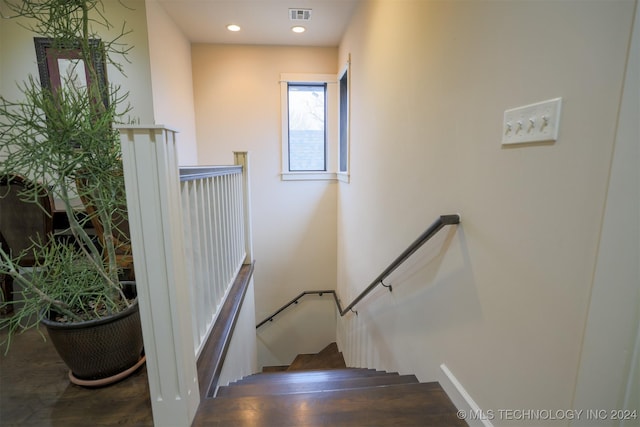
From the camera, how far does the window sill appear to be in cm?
420

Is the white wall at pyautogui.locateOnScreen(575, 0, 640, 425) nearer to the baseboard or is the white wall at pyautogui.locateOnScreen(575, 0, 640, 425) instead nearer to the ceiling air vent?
the baseboard

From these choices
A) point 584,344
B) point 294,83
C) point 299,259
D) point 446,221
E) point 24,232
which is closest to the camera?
point 584,344

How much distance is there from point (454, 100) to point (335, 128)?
10.0 feet

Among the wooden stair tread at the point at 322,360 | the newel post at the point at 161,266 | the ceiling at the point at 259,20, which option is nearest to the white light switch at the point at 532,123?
the newel post at the point at 161,266

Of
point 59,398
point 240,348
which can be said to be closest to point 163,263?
point 59,398

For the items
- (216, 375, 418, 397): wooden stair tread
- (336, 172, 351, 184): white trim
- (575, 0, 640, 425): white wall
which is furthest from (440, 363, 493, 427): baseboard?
(336, 172, 351, 184): white trim

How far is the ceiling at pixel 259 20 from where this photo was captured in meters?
2.94

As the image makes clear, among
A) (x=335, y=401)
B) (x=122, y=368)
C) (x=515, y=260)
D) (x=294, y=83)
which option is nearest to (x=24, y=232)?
(x=122, y=368)

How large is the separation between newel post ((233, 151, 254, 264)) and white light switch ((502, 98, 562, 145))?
2.48 metres

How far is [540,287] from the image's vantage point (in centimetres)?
83

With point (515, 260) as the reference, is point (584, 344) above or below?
below

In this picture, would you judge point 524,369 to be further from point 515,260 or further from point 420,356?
point 420,356

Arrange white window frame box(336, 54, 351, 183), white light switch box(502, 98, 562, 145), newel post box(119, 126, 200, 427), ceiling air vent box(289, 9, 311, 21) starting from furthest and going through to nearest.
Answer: white window frame box(336, 54, 351, 183)
ceiling air vent box(289, 9, 311, 21)
newel post box(119, 126, 200, 427)
white light switch box(502, 98, 562, 145)

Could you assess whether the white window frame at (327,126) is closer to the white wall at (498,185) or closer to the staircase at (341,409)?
the white wall at (498,185)
